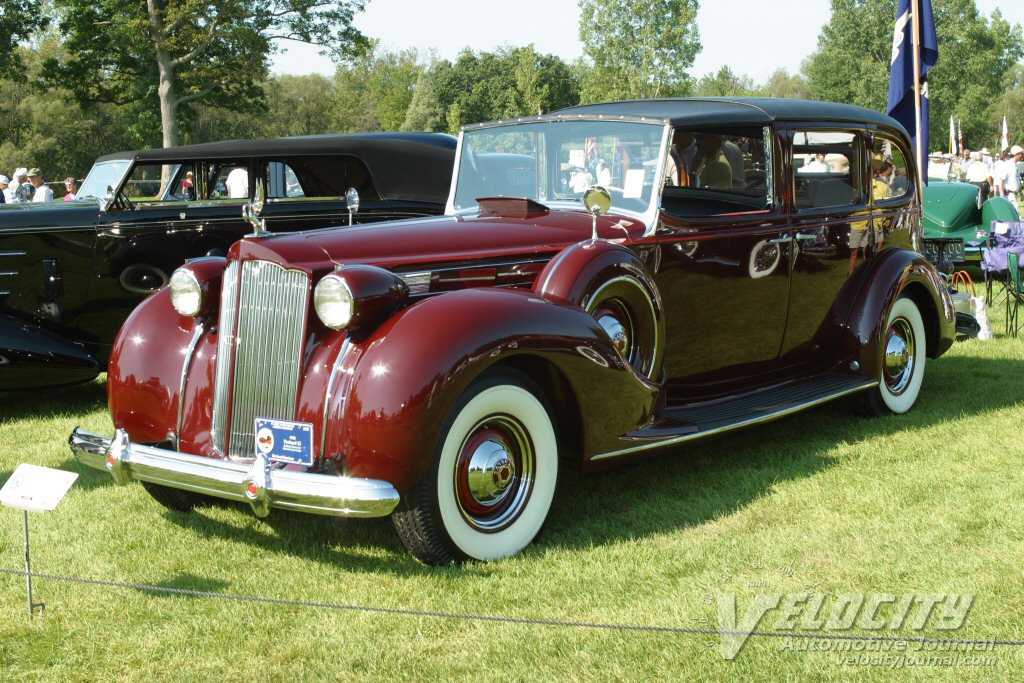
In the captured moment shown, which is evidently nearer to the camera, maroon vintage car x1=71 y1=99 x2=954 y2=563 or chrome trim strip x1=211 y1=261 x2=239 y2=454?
maroon vintage car x1=71 y1=99 x2=954 y2=563

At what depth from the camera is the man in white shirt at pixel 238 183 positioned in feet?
26.4

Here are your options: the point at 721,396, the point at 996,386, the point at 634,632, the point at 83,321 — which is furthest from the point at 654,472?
the point at 83,321

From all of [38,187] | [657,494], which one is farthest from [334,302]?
[38,187]

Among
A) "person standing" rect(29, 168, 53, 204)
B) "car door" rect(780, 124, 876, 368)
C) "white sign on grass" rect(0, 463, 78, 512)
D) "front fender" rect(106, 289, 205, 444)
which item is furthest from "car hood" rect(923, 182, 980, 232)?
"person standing" rect(29, 168, 53, 204)

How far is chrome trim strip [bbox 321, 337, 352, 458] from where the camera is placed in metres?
3.48

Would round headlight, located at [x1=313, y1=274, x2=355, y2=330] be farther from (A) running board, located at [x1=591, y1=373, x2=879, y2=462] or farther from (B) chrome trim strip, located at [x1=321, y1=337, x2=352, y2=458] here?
Answer: (A) running board, located at [x1=591, y1=373, x2=879, y2=462]

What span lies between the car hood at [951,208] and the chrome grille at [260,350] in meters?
10.6

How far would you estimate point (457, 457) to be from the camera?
3.57 m

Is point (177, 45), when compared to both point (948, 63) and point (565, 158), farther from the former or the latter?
point (948, 63)

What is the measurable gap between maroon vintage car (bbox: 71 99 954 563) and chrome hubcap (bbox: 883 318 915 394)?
0.02 metres

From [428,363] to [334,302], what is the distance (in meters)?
0.44

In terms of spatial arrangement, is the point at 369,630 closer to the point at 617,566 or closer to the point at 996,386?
the point at 617,566

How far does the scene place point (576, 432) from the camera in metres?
4.02

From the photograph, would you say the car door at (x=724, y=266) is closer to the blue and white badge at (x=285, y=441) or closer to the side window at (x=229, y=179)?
the blue and white badge at (x=285, y=441)
